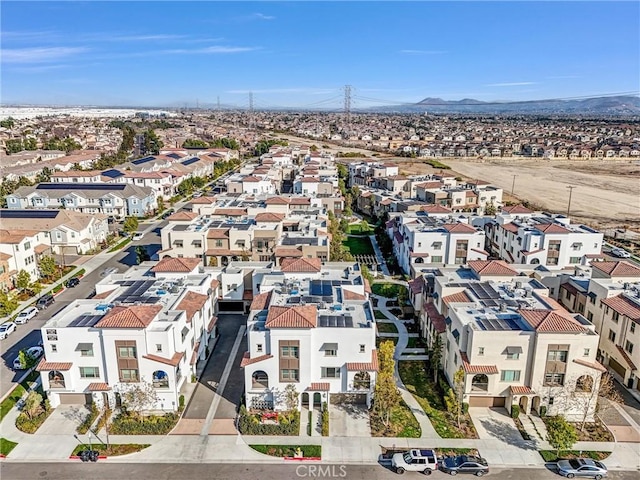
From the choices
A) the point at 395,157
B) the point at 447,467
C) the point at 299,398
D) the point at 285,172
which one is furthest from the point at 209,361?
the point at 395,157

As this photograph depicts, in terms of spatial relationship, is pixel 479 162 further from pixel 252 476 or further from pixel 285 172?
pixel 252 476

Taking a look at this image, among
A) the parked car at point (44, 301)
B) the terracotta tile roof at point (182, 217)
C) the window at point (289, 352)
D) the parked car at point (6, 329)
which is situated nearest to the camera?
the window at point (289, 352)

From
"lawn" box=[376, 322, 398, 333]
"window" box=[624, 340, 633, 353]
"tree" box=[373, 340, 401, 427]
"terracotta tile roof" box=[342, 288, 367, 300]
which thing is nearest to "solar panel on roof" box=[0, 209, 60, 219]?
"terracotta tile roof" box=[342, 288, 367, 300]

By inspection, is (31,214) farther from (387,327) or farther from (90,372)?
(387,327)

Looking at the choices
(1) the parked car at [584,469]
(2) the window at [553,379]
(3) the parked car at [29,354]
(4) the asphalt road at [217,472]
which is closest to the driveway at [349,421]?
(4) the asphalt road at [217,472]

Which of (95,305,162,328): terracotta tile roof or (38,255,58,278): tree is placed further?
(38,255,58,278): tree

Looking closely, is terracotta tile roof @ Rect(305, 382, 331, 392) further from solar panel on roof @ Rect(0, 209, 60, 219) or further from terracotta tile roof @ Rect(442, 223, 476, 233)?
solar panel on roof @ Rect(0, 209, 60, 219)

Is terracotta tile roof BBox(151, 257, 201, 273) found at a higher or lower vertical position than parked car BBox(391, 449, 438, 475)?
higher

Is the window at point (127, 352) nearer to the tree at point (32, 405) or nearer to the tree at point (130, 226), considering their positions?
the tree at point (32, 405)
